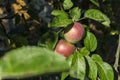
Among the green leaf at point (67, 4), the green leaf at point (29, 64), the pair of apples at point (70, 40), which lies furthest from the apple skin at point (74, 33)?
the green leaf at point (29, 64)

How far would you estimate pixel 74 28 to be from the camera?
1292 millimetres

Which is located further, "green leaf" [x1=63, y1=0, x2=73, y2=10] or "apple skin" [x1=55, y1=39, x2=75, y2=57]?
"green leaf" [x1=63, y1=0, x2=73, y2=10]

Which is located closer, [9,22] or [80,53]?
[80,53]

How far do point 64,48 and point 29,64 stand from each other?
32.9 inches

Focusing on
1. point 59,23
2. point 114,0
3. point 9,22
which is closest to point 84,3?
point 114,0

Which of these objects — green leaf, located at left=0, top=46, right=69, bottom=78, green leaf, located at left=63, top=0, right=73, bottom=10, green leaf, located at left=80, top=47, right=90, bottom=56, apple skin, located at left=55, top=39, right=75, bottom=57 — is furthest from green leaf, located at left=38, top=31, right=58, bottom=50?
green leaf, located at left=0, top=46, right=69, bottom=78

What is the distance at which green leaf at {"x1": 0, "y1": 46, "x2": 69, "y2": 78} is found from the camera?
1.32 ft

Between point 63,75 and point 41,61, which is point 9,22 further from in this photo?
point 41,61

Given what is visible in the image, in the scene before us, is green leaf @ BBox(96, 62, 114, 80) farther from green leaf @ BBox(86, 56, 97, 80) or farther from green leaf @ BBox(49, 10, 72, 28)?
green leaf @ BBox(49, 10, 72, 28)

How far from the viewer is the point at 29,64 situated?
0.42 metres

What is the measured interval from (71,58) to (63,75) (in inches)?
3.3

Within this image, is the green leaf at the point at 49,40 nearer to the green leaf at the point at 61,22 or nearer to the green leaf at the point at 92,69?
the green leaf at the point at 61,22

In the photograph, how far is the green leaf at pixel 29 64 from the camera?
0.40 meters

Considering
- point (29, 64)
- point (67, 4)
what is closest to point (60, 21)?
point (67, 4)
